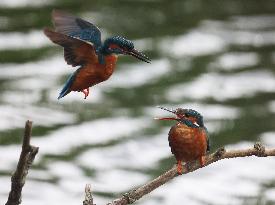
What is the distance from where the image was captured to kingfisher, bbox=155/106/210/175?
354cm

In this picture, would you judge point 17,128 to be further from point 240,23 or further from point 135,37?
point 240,23

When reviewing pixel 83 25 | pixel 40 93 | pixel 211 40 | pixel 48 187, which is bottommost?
pixel 83 25

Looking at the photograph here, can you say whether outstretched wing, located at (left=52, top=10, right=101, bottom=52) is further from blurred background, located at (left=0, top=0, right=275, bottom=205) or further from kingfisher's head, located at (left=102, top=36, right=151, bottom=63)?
Answer: blurred background, located at (left=0, top=0, right=275, bottom=205)

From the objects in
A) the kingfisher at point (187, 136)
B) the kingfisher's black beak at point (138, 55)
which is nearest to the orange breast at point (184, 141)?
the kingfisher at point (187, 136)

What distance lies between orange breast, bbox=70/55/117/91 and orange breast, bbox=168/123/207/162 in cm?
59

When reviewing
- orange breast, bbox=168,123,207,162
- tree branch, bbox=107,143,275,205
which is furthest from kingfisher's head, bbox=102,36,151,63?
tree branch, bbox=107,143,275,205

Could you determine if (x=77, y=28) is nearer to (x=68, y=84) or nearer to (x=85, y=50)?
(x=85, y=50)

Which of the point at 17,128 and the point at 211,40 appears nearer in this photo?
the point at 17,128

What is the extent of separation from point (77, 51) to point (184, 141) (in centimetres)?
67

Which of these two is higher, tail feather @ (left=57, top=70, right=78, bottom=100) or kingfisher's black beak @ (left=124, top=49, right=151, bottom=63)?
kingfisher's black beak @ (left=124, top=49, right=151, bottom=63)

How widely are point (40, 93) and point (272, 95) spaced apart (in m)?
4.83

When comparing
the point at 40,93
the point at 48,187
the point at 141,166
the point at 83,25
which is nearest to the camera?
the point at 83,25

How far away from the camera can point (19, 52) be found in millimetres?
20281

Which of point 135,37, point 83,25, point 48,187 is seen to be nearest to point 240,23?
point 135,37
